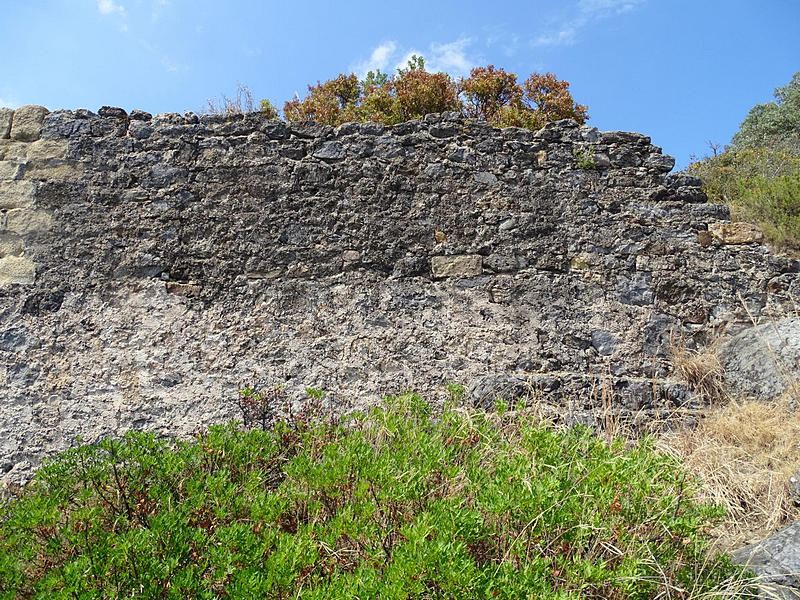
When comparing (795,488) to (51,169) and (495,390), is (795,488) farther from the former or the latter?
(51,169)

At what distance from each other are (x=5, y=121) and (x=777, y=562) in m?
5.37

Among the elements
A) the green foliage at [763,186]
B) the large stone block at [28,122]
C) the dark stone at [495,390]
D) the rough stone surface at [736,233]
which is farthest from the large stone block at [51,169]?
the green foliage at [763,186]

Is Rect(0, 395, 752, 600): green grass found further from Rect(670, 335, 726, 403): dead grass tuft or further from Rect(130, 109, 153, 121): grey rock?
Rect(130, 109, 153, 121): grey rock

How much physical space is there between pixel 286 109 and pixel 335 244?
5.30 meters

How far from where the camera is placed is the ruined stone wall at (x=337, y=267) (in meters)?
3.79

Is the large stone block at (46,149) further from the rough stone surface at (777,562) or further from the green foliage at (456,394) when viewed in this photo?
the rough stone surface at (777,562)

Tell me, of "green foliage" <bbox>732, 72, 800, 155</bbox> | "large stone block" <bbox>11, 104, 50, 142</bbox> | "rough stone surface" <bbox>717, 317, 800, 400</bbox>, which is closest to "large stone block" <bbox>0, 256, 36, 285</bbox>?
"large stone block" <bbox>11, 104, 50, 142</bbox>

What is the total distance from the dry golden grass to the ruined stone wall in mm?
→ 325

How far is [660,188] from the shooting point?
14.8 ft

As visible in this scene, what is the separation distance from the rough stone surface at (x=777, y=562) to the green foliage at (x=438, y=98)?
5819 millimetres

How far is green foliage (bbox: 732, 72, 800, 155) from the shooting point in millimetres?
13871

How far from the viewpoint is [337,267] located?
13.6ft

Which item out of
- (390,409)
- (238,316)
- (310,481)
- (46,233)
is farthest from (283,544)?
(46,233)

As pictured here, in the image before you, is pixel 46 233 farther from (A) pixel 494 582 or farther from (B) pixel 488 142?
(A) pixel 494 582
